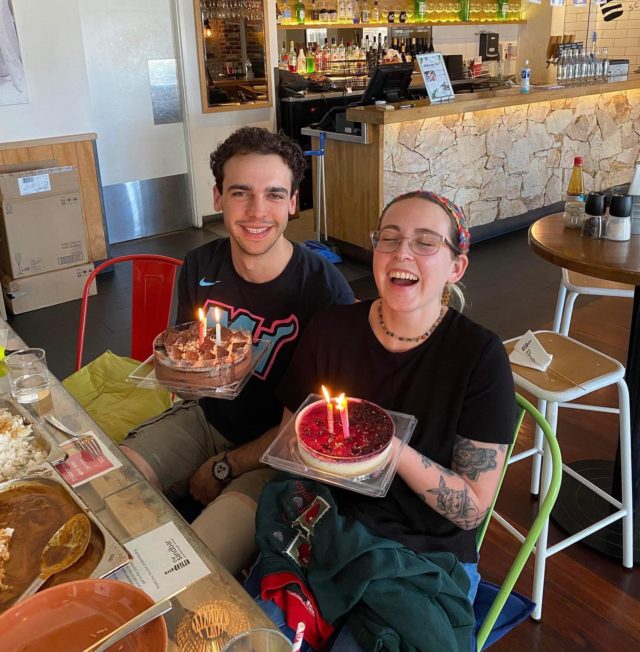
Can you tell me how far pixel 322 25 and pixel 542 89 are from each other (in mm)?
2659

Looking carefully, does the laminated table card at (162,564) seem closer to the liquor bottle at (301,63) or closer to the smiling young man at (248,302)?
the smiling young man at (248,302)

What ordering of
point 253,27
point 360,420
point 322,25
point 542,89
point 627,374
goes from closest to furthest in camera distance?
point 360,420 → point 627,374 → point 542,89 → point 253,27 → point 322,25

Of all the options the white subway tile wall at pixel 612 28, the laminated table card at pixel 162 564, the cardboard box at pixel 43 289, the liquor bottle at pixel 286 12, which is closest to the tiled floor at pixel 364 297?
the cardboard box at pixel 43 289

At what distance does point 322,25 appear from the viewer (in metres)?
6.77

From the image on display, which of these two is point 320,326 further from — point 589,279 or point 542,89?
point 542,89

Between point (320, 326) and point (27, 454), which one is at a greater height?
point (320, 326)

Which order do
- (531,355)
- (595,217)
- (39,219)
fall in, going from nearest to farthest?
(531,355), (595,217), (39,219)

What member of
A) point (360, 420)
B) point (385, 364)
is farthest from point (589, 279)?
point (360, 420)

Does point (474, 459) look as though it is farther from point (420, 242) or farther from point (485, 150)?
point (485, 150)

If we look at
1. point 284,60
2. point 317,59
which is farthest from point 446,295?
point 317,59

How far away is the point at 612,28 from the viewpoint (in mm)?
7688

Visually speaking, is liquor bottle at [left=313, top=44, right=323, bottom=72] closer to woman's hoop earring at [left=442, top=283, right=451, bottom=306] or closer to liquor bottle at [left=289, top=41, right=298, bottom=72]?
liquor bottle at [left=289, top=41, right=298, bottom=72]

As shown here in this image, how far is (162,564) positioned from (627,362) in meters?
1.76

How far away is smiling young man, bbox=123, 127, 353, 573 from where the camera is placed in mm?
1647
